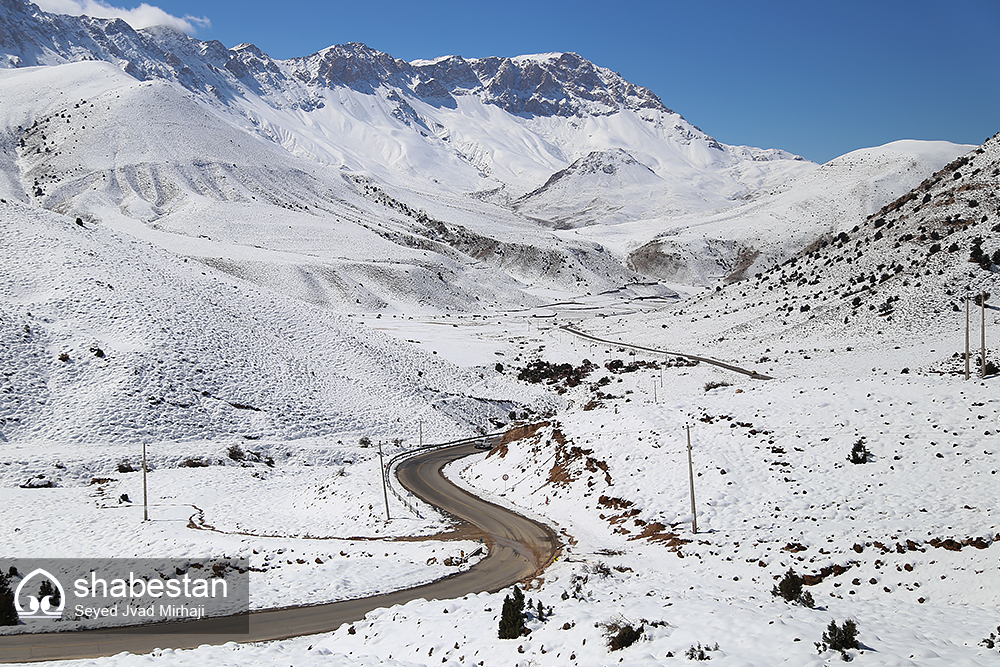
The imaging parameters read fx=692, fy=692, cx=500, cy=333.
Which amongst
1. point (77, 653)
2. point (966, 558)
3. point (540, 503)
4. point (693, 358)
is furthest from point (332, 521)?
point (693, 358)

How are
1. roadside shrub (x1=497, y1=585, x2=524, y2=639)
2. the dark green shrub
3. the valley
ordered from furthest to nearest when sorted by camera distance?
the valley → roadside shrub (x1=497, y1=585, x2=524, y2=639) → the dark green shrub

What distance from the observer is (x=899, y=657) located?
1198cm

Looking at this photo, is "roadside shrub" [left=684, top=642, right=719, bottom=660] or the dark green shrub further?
the dark green shrub

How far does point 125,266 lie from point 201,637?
4714 centimetres

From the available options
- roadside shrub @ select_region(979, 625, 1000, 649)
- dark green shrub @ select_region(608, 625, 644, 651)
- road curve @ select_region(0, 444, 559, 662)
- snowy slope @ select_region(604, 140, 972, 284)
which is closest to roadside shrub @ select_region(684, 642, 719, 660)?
dark green shrub @ select_region(608, 625, 644, 651)

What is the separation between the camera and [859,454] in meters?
27.0

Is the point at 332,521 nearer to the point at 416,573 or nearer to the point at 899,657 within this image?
the point at 416,573

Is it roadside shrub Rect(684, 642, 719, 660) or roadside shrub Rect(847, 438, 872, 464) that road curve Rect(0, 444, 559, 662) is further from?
roadside shrub Rect(847, 438, 872, 464)
